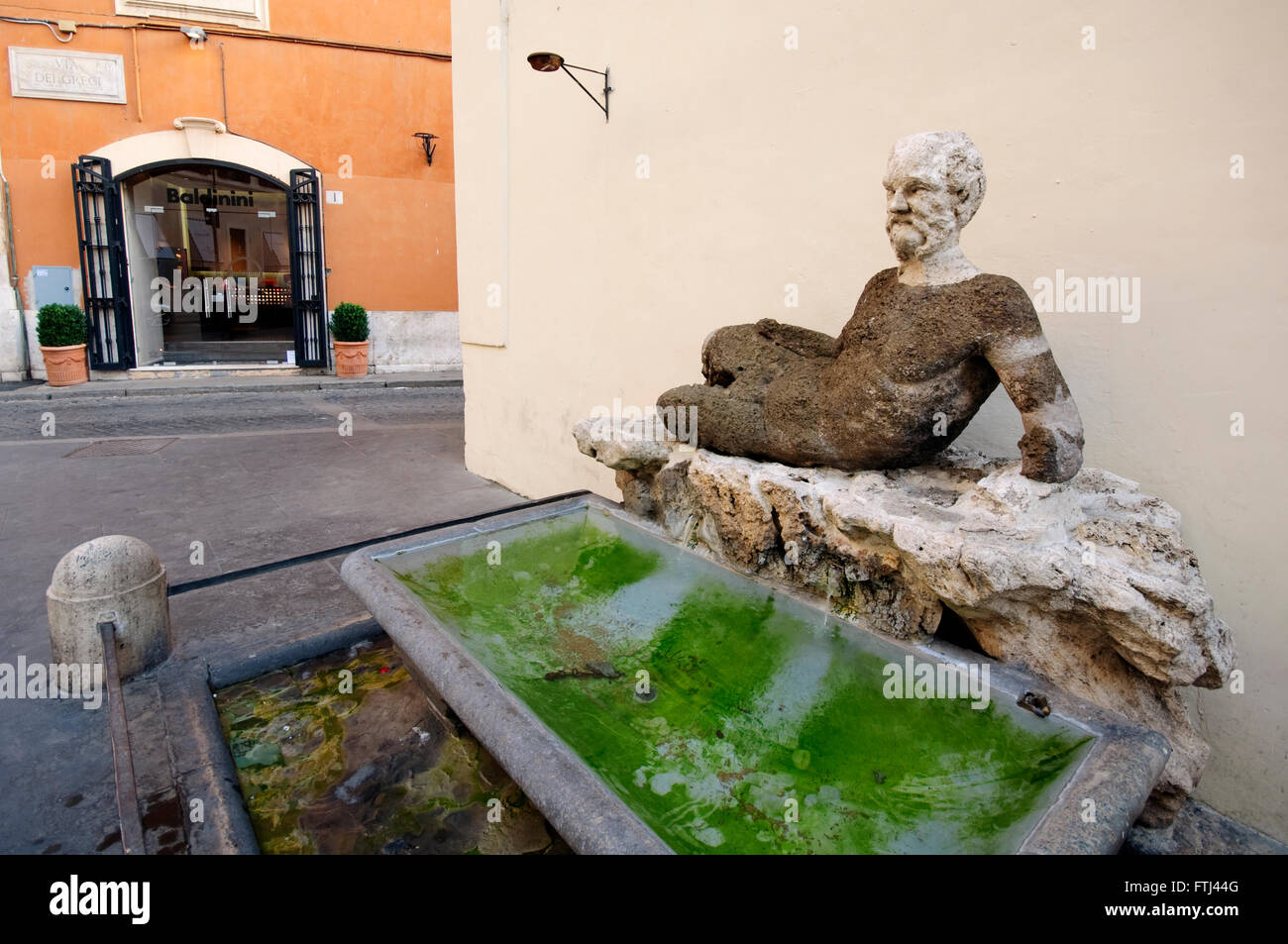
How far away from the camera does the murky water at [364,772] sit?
7.32ft

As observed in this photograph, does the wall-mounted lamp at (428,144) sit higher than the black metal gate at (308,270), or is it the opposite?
the wall-mounted lamp at (428,144)

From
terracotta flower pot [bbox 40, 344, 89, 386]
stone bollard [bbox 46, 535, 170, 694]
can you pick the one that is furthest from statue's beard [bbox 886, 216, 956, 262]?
terracotta flower pot [bbox 40, 344, 89, 386]

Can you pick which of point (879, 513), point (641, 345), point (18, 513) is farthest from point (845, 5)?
point (18, 513)

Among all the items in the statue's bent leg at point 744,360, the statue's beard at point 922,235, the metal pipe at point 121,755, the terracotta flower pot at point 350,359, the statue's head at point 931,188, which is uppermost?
the statue's head at point 931,188

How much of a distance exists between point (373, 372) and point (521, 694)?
11.1 meters

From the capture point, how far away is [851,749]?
6.40ft

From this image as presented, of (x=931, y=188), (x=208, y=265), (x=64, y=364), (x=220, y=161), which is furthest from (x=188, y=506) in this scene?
(x=208, y=265)

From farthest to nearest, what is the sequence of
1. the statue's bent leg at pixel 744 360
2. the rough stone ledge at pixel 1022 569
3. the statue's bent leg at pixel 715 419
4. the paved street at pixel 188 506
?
the statue's bent leg at pixel 744 360, the statue's bent leg at pixel 715 419, the paved street at pixel 188 506, the rough stone ledge at pixel 1022 569

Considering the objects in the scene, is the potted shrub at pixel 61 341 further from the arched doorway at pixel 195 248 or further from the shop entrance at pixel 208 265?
the shop entrance at pixel 208 265

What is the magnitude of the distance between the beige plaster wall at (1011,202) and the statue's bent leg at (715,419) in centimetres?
75

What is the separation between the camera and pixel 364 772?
8.24 ft

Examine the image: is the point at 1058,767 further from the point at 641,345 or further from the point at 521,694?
the point at 641,345

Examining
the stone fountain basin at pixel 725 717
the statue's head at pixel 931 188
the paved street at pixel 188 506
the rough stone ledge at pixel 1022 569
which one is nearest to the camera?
the stone fountain basin at pixel 725 717

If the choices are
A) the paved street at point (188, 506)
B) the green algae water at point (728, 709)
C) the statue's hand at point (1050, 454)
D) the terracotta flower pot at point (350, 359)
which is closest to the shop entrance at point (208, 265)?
the terracotta flower pot at point (350, 359)
